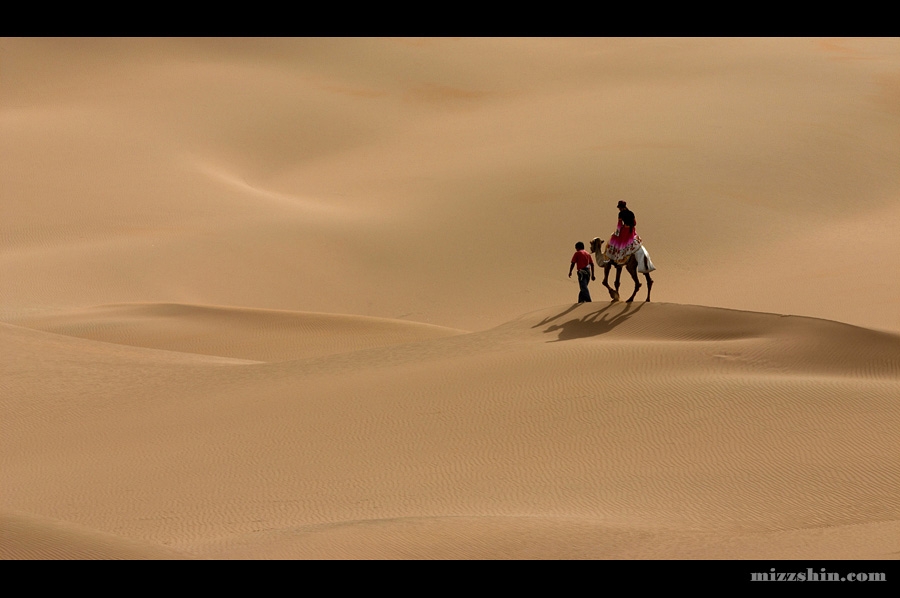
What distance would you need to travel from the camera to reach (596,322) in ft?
45.7

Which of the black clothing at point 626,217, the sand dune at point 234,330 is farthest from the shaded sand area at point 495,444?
the sand dune at point 234,330

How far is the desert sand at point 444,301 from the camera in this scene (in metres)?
8.75

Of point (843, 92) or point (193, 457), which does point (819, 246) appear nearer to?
point (843, 92)

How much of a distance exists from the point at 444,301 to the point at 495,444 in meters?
14.1

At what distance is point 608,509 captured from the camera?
28.0ft

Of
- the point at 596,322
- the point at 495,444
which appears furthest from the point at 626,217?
the point at 495,444

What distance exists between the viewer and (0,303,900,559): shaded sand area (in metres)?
7.68

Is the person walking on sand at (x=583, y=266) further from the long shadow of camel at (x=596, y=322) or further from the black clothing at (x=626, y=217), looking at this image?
the black clothing at (x=626, y=217)

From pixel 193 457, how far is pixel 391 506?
2.55m

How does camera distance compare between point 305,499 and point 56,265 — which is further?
point 56,265

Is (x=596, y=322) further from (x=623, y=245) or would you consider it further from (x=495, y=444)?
(x=495, y=444)

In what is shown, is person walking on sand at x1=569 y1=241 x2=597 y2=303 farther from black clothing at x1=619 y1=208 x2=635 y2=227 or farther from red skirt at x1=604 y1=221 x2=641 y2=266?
black clothing at x1=619 y1=208 x2=635 y2=227

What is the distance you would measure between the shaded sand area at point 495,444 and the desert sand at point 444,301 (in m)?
0.05

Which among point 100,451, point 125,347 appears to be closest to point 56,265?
point 125,347
